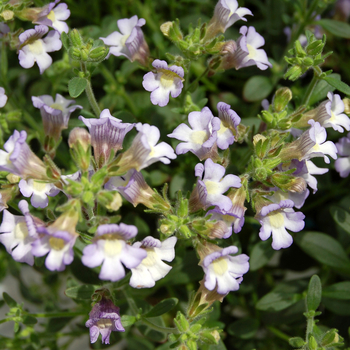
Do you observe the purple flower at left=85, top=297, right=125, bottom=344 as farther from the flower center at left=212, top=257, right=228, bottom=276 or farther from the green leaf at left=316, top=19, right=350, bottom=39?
the green leaf at left=316, top=19, right=350, bottom=39

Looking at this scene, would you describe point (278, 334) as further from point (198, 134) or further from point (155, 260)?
point (198, 134)

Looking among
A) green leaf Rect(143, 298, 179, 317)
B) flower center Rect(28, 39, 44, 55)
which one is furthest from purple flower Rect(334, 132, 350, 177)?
flower center Rect(28, 39, 44, 55)

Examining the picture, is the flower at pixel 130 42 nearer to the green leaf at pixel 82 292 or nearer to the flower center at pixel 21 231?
the flower center at pixel 21 231

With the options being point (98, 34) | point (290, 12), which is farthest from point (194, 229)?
point (290, 12)

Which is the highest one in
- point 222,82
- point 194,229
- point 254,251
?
point 194,229

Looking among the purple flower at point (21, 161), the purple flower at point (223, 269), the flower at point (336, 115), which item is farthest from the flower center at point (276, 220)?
the purple flower at point (21, 161)

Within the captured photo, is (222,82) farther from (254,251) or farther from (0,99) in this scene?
(0,99)
